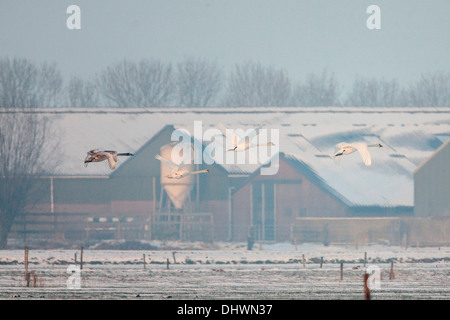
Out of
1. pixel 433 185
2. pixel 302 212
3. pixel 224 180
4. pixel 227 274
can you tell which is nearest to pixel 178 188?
pixel 224 180

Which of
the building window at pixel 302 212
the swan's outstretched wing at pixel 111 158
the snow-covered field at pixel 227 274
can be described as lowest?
the snow-covered field at pixel 227 274

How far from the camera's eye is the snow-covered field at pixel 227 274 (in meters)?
41.4

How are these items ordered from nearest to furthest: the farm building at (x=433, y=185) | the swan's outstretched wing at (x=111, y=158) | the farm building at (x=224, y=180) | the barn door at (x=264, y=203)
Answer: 1. the swan's outstretched wing at (x=111, y=158)
2. the farm building at (x=224, y=180)
3. the farm building at (x=433, y=185)
4. the barn door at (x=264, y=203)

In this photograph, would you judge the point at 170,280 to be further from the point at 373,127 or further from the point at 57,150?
the point at 373,127

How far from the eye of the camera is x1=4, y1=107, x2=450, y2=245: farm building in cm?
7606

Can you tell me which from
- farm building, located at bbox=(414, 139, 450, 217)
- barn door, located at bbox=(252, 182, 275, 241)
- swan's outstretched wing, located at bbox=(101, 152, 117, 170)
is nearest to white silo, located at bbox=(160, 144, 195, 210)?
barn door, located at bbox=(252, 182, 275, 241)

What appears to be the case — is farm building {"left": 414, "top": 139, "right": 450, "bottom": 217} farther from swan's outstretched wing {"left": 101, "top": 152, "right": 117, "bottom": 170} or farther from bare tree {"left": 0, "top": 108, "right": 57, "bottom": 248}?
swan's outstretched wing {"left": 101, "top": 152, "right": 117, "bottom": 170}

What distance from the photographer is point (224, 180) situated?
79.9 m

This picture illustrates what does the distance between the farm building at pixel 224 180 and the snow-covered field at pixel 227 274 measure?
8.45m

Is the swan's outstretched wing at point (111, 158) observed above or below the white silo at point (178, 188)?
above

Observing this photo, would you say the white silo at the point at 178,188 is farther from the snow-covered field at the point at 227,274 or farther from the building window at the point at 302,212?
the snow-covered field at the point at 227,274

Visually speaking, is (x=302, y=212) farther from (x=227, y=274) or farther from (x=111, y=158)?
(x=111, y=158)

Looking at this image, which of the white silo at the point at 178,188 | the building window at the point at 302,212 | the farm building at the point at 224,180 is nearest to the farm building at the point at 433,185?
the farm building at the point at 224,180
